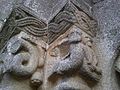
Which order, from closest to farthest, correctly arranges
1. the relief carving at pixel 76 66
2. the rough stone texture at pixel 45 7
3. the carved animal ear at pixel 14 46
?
the relief carving at pixel 76 66
the carved animal ear at pixel 14 46
the rough stone texture at pixel 45 7

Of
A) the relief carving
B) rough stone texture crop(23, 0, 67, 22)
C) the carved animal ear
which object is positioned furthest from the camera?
rough stone texture crop(23, 0, 67, 22)

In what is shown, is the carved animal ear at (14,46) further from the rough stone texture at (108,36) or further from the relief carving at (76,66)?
Result: the rough stone texture at (108,36)

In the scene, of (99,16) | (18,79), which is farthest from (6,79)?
(99,16)

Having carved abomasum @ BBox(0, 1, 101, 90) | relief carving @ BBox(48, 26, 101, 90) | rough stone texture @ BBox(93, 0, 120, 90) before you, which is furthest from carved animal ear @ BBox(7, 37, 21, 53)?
rough stone texture @ BBox(93, 0, 120, 90)

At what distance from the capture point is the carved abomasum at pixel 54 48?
4.83 ft

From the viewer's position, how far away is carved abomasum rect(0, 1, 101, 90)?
1471 millimetres

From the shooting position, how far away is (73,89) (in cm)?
144

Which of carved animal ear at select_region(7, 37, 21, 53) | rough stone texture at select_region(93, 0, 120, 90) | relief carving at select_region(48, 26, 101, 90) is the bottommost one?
carved animal ear at select_region(7, 37, 21, 53)

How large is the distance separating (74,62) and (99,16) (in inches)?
13.9

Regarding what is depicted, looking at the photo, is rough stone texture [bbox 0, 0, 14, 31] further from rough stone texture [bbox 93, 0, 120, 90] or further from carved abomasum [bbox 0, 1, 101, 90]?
rough stone texture [bbox 93, 0, 120, 90]

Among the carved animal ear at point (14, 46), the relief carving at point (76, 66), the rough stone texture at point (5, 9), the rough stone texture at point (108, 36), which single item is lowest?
the carved animal ear at point (14, 46)

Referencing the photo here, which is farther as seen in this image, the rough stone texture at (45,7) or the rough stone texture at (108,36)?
the rough stone texture at (45,7)

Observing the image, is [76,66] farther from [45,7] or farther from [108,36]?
[45,7]

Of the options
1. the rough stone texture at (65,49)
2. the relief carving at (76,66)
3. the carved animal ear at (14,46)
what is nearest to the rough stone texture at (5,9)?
the rough stone texture at (65,49)
